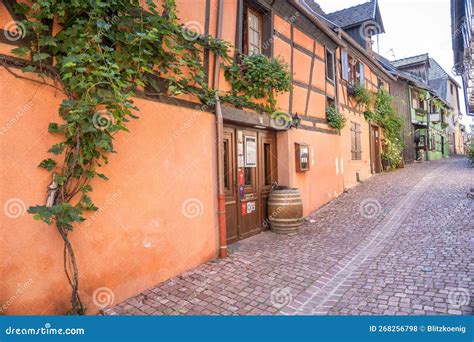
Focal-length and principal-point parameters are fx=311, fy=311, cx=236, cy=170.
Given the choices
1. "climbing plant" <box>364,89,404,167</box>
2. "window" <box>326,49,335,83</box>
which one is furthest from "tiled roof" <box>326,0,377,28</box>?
"window" <box>326,49,335,83</box>

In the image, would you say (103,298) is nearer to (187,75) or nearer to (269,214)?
(187,75)

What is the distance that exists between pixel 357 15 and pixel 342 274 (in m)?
11.8

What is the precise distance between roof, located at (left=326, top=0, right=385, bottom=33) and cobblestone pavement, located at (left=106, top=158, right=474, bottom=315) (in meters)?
8.62

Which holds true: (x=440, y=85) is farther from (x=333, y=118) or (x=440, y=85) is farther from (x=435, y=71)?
(x=333, y=118)

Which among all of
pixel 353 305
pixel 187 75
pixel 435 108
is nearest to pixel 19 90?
pixel 187 75

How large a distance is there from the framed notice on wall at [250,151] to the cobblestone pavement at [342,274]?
1.34 metres

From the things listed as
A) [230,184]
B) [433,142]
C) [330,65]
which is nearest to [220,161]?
[230,184]

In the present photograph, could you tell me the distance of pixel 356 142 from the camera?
10.9 metres

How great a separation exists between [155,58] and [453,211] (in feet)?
20.7

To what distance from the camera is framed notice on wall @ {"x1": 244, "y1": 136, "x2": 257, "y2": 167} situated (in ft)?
18.1

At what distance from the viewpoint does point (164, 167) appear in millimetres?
3742

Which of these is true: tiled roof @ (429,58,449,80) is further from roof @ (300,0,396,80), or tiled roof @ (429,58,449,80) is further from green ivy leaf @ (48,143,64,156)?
green ivy leaf @ (48,143,64,156)

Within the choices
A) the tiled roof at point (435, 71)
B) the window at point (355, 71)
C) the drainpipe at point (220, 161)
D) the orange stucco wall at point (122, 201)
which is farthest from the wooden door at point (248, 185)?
the tiled roof at point (435, 71)

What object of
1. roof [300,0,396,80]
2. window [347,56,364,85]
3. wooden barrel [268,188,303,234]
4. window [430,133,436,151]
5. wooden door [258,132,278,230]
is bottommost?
wooden barrel [268,188,303,234]
